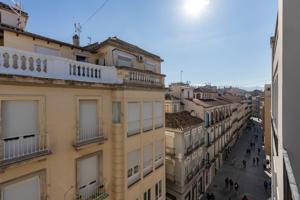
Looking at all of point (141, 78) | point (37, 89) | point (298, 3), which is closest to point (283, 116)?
point (298, 3)

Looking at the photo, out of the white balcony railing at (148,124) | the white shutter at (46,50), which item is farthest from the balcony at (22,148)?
the white balcony railing at (148,124)

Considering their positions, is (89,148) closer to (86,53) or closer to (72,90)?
(72,90)

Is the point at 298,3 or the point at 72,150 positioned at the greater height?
the point at 298,3

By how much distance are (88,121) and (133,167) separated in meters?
4.06

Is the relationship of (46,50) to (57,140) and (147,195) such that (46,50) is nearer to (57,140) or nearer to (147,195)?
(57,140)

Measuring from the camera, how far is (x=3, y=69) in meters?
6.55

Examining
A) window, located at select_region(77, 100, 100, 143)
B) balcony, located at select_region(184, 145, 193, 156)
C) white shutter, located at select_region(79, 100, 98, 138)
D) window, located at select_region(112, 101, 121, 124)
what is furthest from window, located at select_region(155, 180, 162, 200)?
balcony, located at select_region(184, 145, 193, 156)

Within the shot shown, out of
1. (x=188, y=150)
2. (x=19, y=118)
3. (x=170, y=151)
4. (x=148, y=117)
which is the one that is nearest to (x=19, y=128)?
(x=19, y=118)

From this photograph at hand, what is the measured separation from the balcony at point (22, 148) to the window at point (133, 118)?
4.60 metres

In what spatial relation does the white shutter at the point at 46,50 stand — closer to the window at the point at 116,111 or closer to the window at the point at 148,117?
the window at the point at 116,111

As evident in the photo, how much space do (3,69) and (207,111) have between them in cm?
2639

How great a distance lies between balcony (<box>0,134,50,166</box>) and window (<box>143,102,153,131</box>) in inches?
251

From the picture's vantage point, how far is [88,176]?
31.6 feet

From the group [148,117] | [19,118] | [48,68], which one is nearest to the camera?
[19,118]
